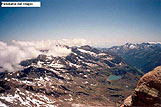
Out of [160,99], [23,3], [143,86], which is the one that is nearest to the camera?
[160,99]

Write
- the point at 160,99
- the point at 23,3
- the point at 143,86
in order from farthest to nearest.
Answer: the point at 23,3 < the point at 143,86 < the point at 160,99

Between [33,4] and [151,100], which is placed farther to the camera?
[33,4]

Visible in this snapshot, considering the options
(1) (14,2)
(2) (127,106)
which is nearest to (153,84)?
(2) (127,106)

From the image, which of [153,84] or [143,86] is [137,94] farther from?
[153,84]

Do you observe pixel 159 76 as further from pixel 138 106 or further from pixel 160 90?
pixel 138 106

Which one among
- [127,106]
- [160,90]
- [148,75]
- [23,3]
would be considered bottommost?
[127,106]

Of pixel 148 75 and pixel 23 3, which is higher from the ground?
pixel 23 3
